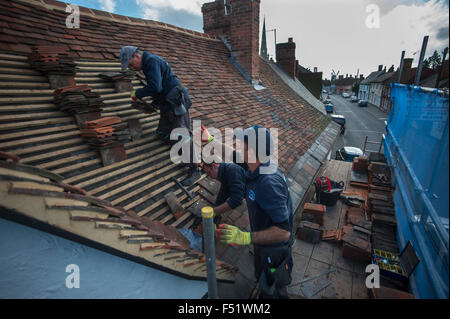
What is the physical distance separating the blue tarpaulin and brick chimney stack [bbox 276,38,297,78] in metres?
12.0

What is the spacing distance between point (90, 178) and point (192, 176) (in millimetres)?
1437

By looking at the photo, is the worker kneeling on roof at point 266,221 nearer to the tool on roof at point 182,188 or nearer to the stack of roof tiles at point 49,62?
the tool on roof at point 182,188

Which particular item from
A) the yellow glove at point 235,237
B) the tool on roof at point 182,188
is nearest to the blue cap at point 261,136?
the yellow glove at point 235,237

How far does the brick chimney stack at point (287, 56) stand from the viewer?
49.5ft

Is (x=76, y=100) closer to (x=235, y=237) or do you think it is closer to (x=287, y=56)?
(x=235, y=237)

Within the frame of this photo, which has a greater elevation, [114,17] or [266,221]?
[114,17]

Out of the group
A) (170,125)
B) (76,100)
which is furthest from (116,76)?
(170,125)

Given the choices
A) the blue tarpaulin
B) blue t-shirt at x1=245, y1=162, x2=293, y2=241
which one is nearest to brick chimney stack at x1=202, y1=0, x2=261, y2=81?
the blue tarpaulin

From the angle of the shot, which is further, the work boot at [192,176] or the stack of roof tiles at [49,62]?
the work boot at [192,176]

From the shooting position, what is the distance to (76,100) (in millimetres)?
2738

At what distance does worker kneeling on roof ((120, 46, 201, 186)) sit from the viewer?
3271 mm

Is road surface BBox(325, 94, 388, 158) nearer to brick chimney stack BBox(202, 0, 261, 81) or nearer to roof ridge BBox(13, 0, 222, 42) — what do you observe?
brick chimney stack BBox(202, 0, 261, 81)

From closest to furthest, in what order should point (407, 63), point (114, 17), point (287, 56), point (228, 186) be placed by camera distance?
1. point (228, 186)
2. point (114, 17)
3. point (287, 56)
4. point (407, 63)

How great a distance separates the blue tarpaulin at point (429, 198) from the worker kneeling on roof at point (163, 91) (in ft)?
10.3
